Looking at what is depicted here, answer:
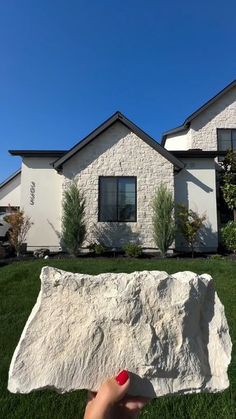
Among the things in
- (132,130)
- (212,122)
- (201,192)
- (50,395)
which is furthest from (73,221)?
(50,395)

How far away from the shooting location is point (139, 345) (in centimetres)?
190

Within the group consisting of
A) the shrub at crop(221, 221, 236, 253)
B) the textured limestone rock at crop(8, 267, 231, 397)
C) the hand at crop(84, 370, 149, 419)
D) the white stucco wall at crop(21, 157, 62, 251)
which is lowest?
the hand at crop(84, 370, 149, 419)

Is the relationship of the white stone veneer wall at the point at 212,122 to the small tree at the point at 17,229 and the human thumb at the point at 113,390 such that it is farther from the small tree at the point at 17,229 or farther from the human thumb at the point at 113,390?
the human thumb at the point at 113,390

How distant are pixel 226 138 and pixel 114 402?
702 inches

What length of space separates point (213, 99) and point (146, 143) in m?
5.82

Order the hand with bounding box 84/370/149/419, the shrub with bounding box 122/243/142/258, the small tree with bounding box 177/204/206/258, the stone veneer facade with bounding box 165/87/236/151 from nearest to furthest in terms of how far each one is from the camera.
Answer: the hand with bounding box 84/370/149/419 < the shrub with bounding box 122/243/142/258 < the small tree with bounding box 177/204/206/258 < the stone veneer facade with bounding box 165/87/236/151

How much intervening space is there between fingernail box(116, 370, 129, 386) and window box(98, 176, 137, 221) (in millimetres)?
12277

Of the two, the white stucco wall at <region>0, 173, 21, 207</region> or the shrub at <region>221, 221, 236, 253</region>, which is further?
the white stucco wall at <region>0, 173, 21, 207</region>

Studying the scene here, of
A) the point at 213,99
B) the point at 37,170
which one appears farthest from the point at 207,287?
the point at 213,99

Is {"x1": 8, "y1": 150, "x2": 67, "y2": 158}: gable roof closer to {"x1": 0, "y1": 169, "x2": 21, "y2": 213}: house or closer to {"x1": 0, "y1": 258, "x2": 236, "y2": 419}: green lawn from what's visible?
{"x1": 0, "y1": 258, "x2": 236, "y2": 419}: green lawn

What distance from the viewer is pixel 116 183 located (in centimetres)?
1434

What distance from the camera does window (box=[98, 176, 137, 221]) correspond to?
14.1 meters

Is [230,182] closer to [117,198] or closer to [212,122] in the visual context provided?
[117,198]

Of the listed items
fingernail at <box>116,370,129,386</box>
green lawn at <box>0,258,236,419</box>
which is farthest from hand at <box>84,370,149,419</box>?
green lawn at <box>0,258,236,419</box>
